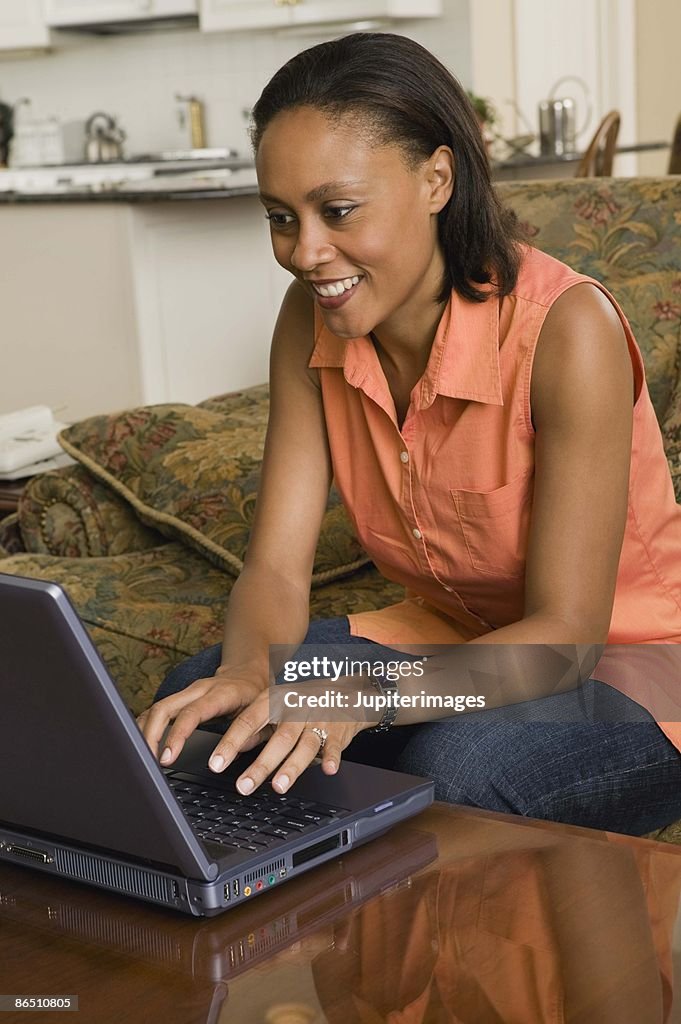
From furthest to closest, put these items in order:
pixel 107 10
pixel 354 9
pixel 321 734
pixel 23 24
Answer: pixel 23 24 < pixel 107 10 < pixel 354 9 < pixel 321 734

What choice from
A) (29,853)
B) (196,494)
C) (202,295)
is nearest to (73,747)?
(29,853)

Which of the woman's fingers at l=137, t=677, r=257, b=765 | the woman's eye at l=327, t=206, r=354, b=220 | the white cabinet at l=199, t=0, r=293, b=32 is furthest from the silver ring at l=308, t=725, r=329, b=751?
the white cabinet at l=199, t=0, r=293, b=32

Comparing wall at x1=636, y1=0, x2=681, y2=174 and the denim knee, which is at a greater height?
wall at x1=636, y1=0, x2=681, y2=174

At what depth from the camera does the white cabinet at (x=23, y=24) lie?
6.18 m

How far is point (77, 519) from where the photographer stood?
7.32 feet

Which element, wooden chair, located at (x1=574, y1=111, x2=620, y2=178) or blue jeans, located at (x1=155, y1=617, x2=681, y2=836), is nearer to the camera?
blue jeans, located at (x1=155, y1=617, x2=681, y2=836)

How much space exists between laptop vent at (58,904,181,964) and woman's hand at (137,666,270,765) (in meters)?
0.18

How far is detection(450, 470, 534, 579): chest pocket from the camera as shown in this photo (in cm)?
138

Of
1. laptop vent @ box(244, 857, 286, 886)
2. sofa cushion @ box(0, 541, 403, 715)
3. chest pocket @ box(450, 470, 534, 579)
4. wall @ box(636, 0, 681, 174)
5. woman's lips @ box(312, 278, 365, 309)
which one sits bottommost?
sofa cushion @ box(0, 541, 403, 715)

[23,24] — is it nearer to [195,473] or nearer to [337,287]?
[195,473]

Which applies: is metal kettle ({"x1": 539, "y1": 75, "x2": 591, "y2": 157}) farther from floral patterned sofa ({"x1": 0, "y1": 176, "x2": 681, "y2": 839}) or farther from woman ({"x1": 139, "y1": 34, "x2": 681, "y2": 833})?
woman ({"x1": 139, "y1": 34, "x2": 681, "y2": 833})

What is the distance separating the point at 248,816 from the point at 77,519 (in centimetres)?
131

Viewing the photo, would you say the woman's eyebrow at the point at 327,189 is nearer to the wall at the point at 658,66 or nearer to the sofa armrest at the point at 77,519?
the sofa armrest at the point at 77,519

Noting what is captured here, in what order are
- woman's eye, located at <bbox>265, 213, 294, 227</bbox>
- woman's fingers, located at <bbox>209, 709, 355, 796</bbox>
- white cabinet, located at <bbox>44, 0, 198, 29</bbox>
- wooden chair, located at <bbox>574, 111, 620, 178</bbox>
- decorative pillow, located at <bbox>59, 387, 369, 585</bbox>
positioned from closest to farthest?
woman's fingers, located at <bbox>209, 709, 355, 796</bbox> < woman's eye, located at <bbox>265, 213, 294, 227</bbox> < decorative pillow, located at <bbox>59, 387, 369, 585</bbox> < wooden chair, located at <bbox>574, 111, 620, 178</bbox> < white cabinet, located at <bbox>44, 0, 198, 29</bbox>
